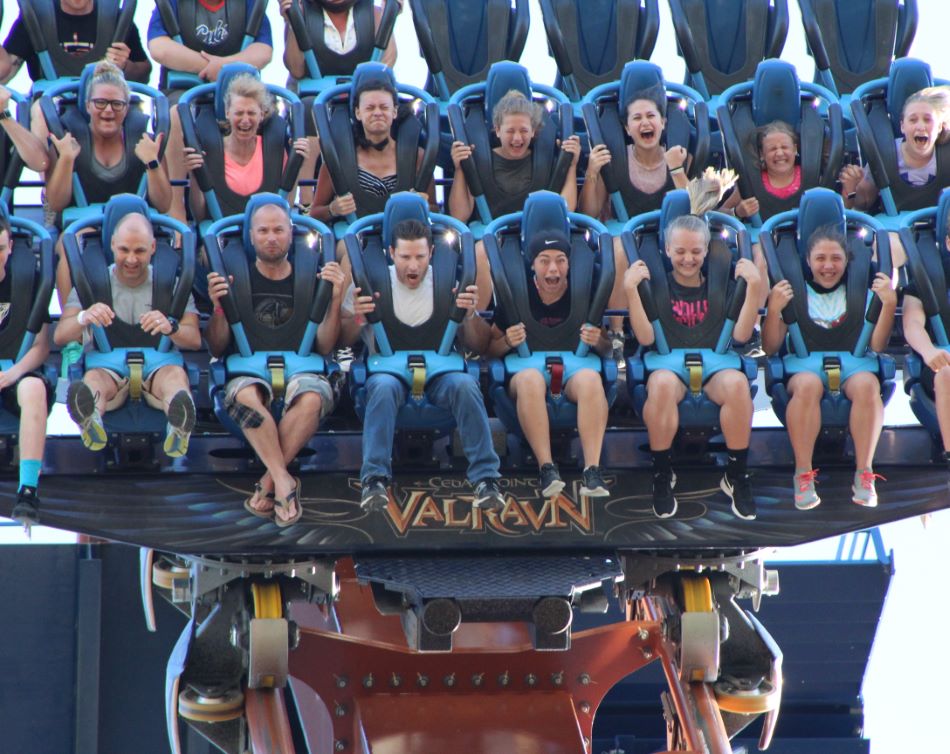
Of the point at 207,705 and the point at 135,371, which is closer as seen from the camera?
the point at 135,371

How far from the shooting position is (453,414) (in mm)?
9250

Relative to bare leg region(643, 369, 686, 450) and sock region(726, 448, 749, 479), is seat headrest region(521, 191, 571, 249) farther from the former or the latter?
sock region(726, 448, 749, 479)

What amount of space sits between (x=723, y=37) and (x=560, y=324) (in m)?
3.25

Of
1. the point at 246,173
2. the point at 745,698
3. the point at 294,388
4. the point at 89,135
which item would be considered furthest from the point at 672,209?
the point at 89,135

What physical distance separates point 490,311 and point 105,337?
5.53 feet

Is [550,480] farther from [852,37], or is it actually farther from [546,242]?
[852,37]

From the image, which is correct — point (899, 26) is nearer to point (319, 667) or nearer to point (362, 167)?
point (362, 167)

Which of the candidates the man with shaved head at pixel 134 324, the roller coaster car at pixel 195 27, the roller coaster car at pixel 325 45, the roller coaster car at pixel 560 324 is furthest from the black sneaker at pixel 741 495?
the roller coaster car at pixel 195 27

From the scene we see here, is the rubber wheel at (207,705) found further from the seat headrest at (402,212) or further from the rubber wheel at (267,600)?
the seat headrest at (402,212)

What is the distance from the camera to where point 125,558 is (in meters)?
12.5

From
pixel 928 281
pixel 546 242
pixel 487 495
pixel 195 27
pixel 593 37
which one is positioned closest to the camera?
pixel 487 495

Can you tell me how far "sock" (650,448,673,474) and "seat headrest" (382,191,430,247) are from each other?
4.37ft

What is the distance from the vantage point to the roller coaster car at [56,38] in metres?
11.3

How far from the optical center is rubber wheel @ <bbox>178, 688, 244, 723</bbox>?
987 cm
